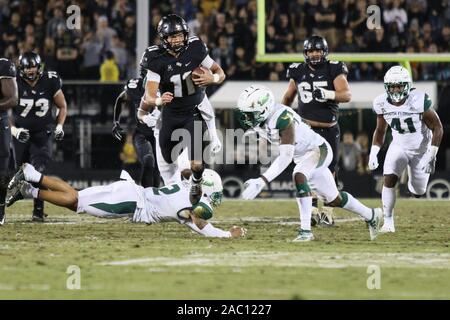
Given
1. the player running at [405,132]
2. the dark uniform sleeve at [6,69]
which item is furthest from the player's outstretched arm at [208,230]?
the dark uniform sleeve at [6,69]

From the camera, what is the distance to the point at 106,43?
18.1 m

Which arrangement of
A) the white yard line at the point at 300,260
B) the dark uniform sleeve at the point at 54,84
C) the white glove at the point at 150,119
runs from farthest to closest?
the dark uniform sleeve at the point at 54,84, the white glove at the point at 150,119, the white yard line at the point at 300,260

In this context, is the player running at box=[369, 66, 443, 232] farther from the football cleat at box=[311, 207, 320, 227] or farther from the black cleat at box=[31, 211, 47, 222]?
the black cleat at box=[31, 211, 47, 222]

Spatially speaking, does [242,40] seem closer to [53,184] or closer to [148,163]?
[148,163]

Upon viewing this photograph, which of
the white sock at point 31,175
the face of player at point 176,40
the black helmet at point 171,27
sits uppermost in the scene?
the black helmet at point 171,27

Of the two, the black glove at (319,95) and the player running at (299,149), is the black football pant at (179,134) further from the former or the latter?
the player running at (299,149)

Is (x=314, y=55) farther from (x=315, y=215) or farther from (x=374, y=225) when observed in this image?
(x=374, y=225)

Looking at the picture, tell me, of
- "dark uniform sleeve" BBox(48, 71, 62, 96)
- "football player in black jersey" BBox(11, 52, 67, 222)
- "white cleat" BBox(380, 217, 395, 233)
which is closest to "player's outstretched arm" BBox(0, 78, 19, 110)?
"football player in black jersey" BBox(11, 52, 67, 222)

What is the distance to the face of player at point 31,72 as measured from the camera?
36.6ft

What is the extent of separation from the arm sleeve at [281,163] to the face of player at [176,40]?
1.70m

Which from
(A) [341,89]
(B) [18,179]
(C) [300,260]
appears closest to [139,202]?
(B) [18,179]

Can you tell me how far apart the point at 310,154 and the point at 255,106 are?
1.96ft
